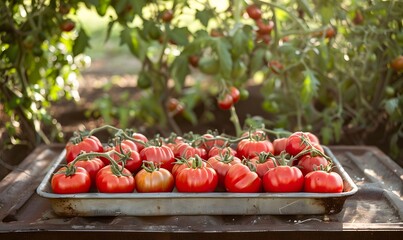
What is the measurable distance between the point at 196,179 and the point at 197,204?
8 cm

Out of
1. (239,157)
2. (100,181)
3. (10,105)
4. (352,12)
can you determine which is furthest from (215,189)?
(352,12)

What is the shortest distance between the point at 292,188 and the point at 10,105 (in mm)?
1805

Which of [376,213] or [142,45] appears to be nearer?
[376,213]

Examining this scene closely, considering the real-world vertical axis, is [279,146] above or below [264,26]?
below

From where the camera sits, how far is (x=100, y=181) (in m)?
2.02

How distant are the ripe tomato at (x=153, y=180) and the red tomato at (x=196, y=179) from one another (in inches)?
1.2

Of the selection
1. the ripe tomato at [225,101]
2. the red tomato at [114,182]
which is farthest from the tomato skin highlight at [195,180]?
the ripe tomato at [225,101]

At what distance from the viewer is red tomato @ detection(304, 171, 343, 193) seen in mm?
1989

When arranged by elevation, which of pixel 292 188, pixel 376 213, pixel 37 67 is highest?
pixel 37 67

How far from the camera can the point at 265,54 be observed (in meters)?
3.45

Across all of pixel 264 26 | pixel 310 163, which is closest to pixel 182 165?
pixel 310 163

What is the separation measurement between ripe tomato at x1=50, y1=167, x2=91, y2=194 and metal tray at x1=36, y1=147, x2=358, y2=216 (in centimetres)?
3

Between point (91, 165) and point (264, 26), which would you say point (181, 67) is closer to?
point (264, 26)
